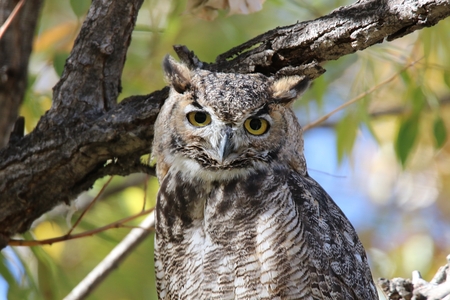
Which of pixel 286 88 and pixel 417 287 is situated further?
pixel 286 88

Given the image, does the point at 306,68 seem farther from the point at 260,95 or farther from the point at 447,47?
the point at 447,47

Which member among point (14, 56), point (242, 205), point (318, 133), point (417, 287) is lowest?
point (417, 287)

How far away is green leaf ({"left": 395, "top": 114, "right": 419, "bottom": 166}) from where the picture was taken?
292 centimetres

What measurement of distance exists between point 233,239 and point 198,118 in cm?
46

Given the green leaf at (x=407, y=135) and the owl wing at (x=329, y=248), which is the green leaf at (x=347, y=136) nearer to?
the green leaf at (x=407, y=135)

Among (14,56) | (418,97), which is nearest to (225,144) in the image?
(418,97)

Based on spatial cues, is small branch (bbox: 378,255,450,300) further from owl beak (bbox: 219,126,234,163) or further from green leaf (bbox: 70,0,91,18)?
green leaf (bbox: 70,0,91,18)

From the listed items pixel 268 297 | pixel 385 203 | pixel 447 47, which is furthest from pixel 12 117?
pixel 385 203

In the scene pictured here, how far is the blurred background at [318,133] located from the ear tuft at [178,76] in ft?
0.89

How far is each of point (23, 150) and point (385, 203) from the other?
4270 millimetres

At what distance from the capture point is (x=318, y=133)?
199 inches

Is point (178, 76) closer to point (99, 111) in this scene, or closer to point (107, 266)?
point (99, 111)

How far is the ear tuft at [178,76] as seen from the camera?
2.33m

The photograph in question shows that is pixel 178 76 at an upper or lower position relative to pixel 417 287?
upper
